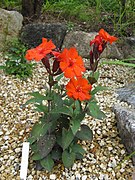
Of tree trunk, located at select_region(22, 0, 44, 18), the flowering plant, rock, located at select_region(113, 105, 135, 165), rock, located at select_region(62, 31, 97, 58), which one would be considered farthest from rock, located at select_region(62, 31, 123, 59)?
the flowering plant

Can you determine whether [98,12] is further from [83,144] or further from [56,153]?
[56,153]

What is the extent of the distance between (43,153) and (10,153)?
1.07 ft

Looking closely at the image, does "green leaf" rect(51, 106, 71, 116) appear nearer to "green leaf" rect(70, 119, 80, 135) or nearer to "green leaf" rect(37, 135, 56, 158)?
"green leaf" rect(70, 119, 80, 135)

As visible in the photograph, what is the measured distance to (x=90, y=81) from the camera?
1446 millimetres

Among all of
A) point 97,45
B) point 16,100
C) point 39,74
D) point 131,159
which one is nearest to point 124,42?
point 39,74

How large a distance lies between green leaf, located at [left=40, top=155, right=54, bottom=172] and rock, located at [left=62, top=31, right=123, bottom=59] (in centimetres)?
156

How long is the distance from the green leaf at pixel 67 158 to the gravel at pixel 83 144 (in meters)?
0.11

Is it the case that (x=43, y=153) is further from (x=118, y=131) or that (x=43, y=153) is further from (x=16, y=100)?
(x=16, y=100)

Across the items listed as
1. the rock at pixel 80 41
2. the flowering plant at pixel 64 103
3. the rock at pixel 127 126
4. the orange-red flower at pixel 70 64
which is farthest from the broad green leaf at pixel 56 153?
the rock at pixel 80 41

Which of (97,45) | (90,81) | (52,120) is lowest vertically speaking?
(52,120)

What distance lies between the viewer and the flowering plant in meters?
1.30

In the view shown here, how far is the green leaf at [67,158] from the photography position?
159 centimetres

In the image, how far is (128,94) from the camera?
2.28 m

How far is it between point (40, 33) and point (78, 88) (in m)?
1.78
